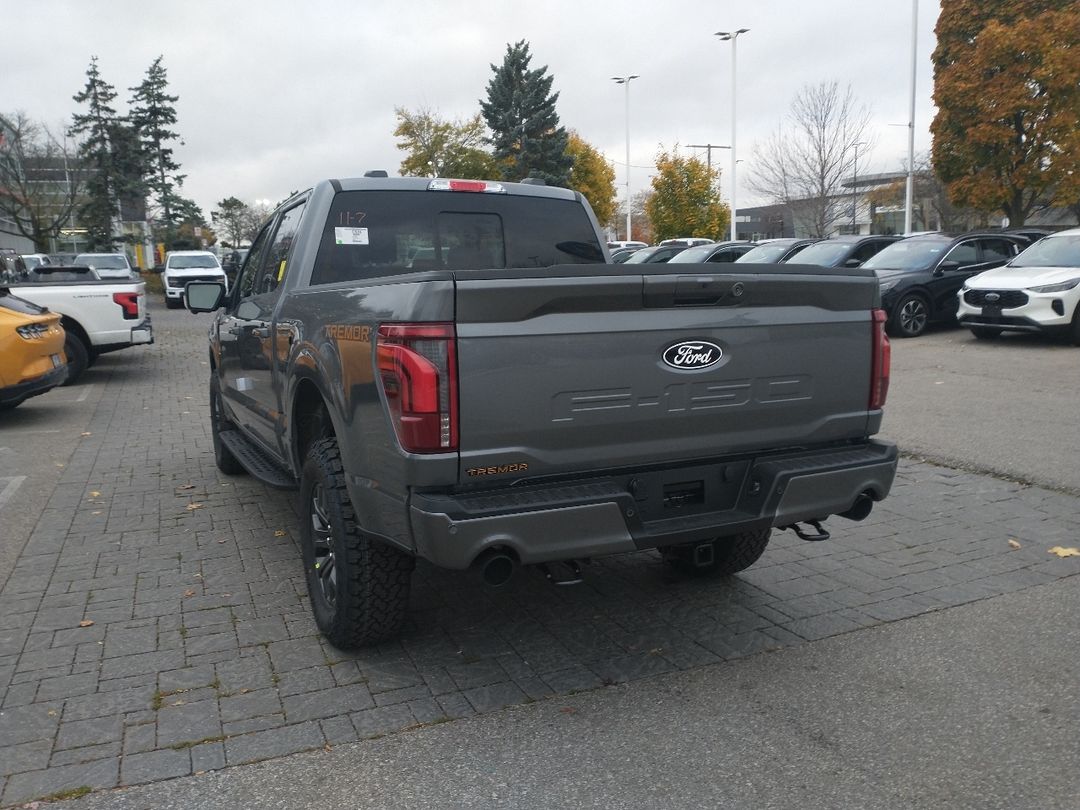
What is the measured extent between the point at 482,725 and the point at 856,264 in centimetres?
1581

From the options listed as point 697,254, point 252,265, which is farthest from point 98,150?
point 252,265

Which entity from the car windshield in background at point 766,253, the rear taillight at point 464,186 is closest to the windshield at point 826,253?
the car windshield in background at point 766,253

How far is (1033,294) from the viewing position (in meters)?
13.5

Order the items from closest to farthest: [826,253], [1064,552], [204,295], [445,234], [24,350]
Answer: [445,234] → [1064,552] → [204,295] → [24,350] → [826,253]

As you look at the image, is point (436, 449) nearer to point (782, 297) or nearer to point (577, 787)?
point (577, 787)

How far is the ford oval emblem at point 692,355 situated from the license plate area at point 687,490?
0.40m

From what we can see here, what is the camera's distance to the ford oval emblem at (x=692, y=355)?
140 inches

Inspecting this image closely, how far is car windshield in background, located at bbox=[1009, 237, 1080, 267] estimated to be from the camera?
1425 centimetres

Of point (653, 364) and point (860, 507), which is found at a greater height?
point (653, 364)

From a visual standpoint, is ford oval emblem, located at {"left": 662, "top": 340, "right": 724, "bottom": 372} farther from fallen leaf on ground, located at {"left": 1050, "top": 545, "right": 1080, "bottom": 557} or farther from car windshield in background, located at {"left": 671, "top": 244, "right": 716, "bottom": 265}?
car windshield in background, located at {"left": 671, "top": 244, "right": 716, "bottom": 265}

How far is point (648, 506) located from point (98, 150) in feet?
187

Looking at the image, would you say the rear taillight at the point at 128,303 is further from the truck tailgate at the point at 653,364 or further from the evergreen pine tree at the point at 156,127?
the evergreen pine tree at the point at 156,127

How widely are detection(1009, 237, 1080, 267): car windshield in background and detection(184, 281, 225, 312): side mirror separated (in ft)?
41.1

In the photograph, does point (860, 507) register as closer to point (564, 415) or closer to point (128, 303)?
point (564, 415)
